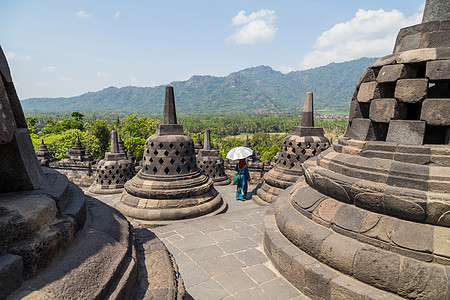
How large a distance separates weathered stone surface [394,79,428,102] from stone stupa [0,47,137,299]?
11.3ft

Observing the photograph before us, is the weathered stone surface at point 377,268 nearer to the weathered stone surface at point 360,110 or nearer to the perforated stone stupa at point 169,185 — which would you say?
the weathered stone surface at point 360,110

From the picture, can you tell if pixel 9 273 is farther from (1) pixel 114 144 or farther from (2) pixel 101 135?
(2) pixel 101 135

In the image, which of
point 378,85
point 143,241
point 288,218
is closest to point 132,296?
point 143,241

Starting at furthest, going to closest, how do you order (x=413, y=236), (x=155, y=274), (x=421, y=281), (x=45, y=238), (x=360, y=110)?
1. (x=360, y=110)
2. (x=413, y=236)
3. (x=421, y=281)
4. (x=155, y=274)
5. (x=45, y=238)

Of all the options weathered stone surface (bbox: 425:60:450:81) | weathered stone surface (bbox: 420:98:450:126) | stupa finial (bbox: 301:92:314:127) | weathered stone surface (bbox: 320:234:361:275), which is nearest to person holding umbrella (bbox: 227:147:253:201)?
stupa finial (bbox: 301:92:314:127)

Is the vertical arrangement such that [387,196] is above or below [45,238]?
below

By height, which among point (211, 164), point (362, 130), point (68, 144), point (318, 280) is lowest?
point (68, 144)

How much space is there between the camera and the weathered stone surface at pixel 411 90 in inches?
120

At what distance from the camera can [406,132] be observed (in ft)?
10.3

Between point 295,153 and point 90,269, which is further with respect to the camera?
point 295,153

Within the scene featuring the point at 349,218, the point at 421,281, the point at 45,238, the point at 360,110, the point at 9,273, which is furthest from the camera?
the point at 360,110

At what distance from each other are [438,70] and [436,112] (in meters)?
0.47

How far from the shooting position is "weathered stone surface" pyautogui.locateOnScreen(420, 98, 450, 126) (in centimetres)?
292

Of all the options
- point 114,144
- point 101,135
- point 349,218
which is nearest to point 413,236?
point 349,218
